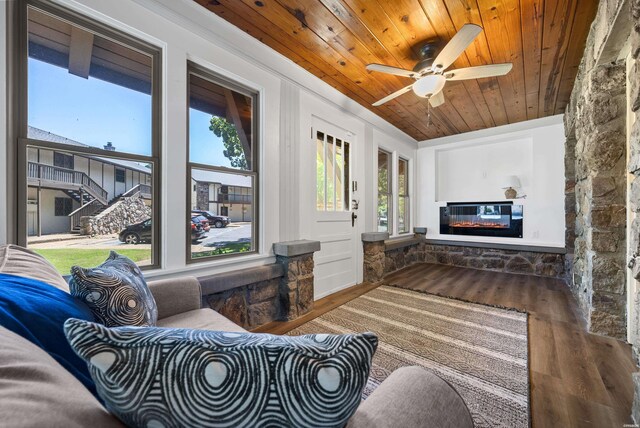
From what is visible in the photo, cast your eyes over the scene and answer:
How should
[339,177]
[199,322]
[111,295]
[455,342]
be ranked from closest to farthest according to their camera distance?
[111,295]
[199,322]
[455,342]
[339,177]

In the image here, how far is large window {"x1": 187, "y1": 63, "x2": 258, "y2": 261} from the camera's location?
2143mm

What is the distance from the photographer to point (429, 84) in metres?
2.39

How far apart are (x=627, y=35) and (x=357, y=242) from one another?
2.95m

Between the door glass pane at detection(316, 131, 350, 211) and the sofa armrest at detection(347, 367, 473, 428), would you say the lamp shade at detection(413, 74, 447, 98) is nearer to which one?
the door glass pane at detection(316, 131, 350, 211)

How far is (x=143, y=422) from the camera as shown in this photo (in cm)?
42

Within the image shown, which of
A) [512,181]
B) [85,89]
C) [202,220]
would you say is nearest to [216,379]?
[202,220]

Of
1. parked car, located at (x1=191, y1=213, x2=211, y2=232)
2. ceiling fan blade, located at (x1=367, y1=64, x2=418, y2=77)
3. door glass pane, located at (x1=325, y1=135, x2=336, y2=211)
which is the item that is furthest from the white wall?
parked car, located at (x1=191, y1=213, x2=211, y2=232)

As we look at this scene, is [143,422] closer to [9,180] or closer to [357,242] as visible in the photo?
[9,180]

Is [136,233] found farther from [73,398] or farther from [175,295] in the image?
[73,398]

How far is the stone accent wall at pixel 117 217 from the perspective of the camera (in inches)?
66.5

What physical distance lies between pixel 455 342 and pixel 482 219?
11.3 feet

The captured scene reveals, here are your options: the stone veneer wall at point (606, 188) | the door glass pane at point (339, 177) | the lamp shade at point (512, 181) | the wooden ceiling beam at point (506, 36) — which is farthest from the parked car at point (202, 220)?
the lamp shade at point (512, 181)

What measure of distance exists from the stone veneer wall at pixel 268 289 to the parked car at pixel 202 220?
1.34 ft

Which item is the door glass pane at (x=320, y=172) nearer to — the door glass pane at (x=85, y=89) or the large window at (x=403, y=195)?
the door glass pane at (x=85, y=89)
